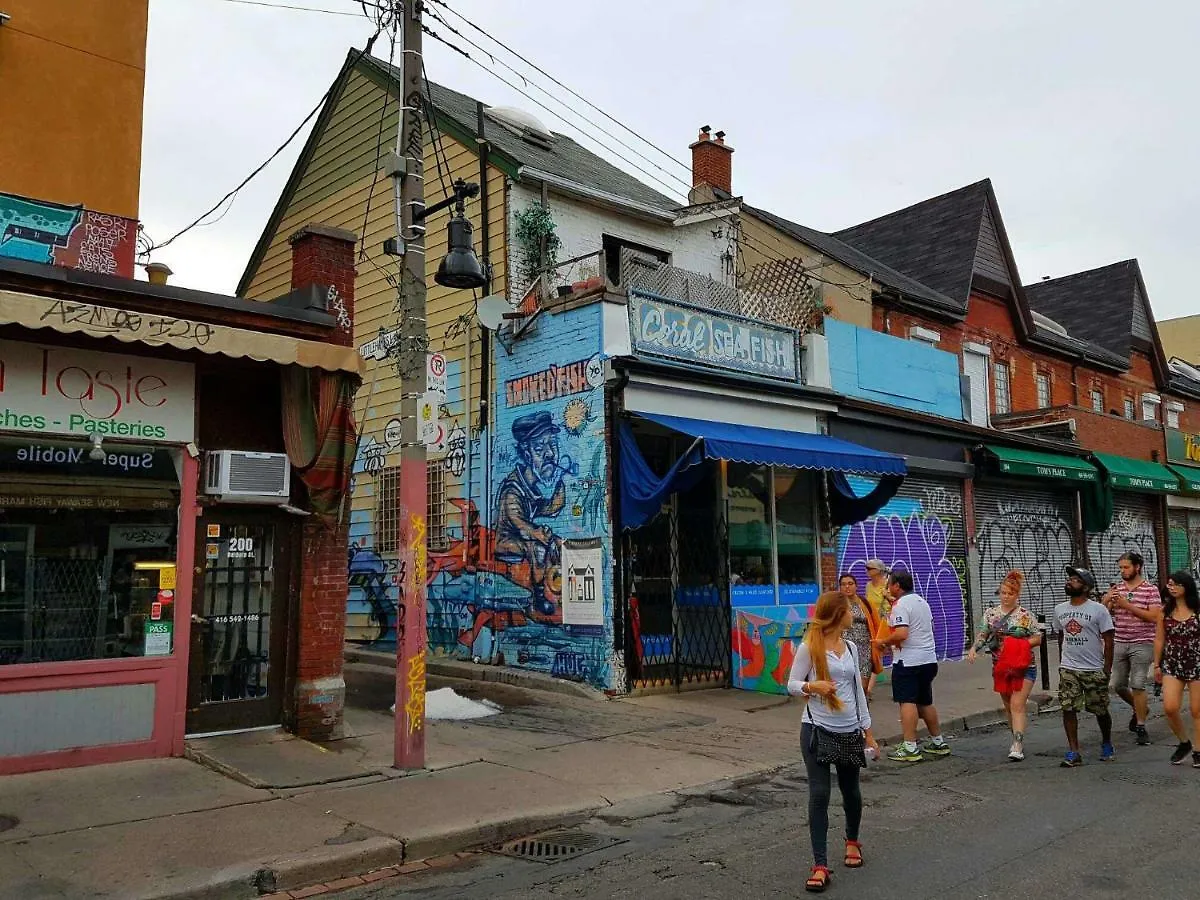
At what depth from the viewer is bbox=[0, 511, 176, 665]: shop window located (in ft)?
25.6

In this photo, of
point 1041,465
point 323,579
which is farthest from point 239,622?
point 1041,465

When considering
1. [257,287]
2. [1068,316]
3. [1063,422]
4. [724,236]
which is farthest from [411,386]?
[1068,316]

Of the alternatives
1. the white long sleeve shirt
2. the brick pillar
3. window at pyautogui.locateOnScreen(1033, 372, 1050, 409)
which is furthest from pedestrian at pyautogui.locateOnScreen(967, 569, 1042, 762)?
window at pyautogui.locateOnScreen(1033, 372, 1050, 409)

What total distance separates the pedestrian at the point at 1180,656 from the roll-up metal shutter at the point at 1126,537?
14143 mm

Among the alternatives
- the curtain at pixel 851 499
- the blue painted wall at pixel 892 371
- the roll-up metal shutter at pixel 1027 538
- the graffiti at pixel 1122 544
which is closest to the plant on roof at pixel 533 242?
the blue painted wall at pixel 892 371

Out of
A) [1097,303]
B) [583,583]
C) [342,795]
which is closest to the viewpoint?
[342,795]

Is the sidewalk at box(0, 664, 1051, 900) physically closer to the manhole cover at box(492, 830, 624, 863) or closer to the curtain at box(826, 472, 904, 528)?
the manhole cover at box(492, 830, 624, 863)

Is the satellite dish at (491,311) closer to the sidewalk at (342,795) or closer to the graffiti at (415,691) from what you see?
the sidewalk at (342,795)

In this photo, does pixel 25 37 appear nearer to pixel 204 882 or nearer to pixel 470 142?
pixel 470 142

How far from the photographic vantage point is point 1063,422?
68.9 ft

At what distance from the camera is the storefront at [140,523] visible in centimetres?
775

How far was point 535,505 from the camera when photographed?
43.7 ft

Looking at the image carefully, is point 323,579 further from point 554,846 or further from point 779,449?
point 779,449

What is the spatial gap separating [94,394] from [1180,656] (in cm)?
952
